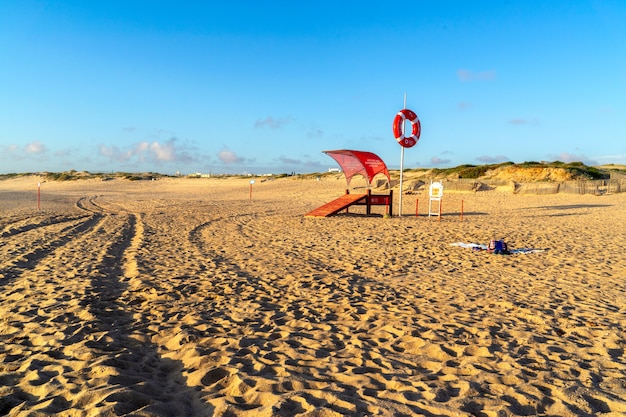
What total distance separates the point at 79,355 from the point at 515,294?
18.8 feet

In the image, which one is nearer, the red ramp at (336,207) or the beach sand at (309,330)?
the beach sand at (309,330)

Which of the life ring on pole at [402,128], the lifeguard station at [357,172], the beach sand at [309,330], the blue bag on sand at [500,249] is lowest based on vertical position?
the beach sand at [309,330]

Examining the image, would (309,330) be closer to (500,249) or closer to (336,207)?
(500,249)

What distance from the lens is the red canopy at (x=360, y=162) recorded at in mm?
19062

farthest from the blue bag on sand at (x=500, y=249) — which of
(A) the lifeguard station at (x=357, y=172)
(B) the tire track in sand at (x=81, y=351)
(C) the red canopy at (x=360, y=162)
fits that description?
(C) the red canopy at (x=360, y=162)

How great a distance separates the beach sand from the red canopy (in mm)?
8923

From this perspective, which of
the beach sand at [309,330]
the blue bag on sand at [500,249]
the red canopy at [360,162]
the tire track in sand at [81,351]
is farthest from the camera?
the red canopy at [360,162]

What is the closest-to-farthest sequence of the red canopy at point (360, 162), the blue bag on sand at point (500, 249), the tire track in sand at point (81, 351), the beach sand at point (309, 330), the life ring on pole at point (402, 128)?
the tire track in sand at point (81, 351) < the beach sand at point (309, 330) < the blue bag on sand at point (500, 249) < the life ring on pole at point (402, 128) < the red canopy at point (360, 162)

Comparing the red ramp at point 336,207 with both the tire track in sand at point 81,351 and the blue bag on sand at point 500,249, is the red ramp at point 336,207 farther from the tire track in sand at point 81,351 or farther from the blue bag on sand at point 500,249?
the tire track in sand at point 81,351

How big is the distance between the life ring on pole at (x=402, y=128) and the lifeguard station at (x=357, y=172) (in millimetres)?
2101

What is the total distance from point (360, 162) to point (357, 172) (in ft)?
3.78

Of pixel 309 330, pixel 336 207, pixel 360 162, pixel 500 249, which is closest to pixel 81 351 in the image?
pixel 309 330

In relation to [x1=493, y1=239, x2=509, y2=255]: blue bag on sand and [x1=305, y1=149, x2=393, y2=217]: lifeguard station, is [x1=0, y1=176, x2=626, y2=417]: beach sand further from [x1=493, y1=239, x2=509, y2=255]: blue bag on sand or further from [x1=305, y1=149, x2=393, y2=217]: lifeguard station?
[x1=305, y1=149, x2=393, y2=217]: lifeguard station

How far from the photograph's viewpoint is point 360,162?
19172mm
